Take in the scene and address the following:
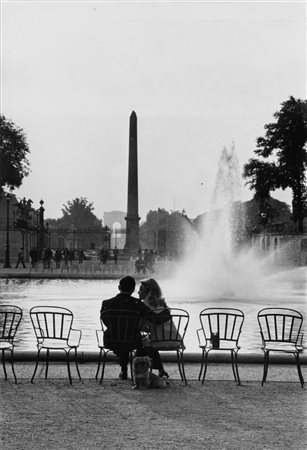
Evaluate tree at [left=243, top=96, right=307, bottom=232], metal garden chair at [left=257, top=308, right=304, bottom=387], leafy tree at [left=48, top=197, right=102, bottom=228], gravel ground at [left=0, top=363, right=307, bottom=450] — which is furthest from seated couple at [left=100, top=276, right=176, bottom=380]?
leafy tree at [left=48, top=197, right=102, bottom=228]

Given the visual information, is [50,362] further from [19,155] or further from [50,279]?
[19,155]

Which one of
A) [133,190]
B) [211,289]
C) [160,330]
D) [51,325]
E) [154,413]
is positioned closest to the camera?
[154,413]

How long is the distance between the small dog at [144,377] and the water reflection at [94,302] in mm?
3839

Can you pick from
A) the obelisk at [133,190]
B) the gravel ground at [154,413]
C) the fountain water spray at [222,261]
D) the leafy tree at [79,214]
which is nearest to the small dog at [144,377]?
the gravel ground at [154,413]

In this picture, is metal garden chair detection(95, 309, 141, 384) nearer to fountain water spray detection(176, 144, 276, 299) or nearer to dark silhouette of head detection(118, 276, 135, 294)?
dark silhouette of head detection(118, 276, 135, 294)

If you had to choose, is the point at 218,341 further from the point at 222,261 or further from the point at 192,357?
the point at 222,261

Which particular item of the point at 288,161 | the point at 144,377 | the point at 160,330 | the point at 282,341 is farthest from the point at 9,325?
the point at 288,161

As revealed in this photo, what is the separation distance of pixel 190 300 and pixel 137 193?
170 ft

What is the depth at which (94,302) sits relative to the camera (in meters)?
26.6

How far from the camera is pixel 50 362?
42.8 ft

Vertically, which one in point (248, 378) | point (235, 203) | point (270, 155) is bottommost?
point (248, 378)

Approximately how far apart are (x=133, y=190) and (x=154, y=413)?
227 feet

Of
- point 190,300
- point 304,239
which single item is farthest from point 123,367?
point 304,239

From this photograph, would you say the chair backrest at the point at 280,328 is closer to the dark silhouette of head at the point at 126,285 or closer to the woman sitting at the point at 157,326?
the woman sitting at the point at 157,326
